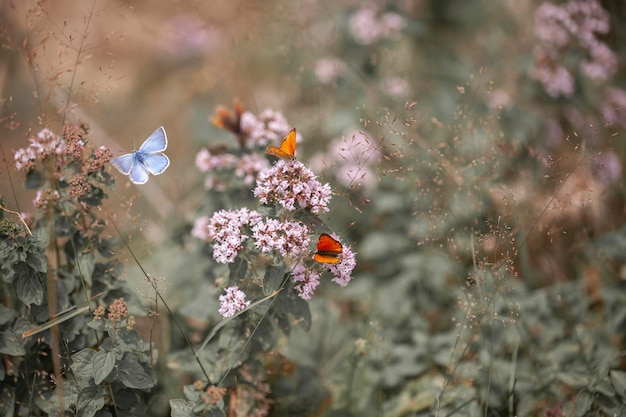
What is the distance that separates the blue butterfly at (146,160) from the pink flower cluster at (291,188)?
12.4 inches

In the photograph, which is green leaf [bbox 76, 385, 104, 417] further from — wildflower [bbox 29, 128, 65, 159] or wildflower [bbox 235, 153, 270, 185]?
wildflower [bbox 235, 153, 270, 185]

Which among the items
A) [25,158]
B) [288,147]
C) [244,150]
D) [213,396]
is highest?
[244,150]

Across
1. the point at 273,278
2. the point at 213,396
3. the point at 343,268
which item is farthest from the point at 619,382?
the point at 213,396

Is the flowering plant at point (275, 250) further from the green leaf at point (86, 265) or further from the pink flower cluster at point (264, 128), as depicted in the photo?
the pink flower cluster at point (264, 128)

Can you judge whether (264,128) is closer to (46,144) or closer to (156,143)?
(156,143)

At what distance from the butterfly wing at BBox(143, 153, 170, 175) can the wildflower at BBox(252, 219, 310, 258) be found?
333 mm

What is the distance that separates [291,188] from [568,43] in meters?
2.51

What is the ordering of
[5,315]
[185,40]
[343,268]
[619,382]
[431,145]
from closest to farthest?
1. [343,268]
2. [5,315]
3. [619,382]
4. [431,145]
5. [185,40]

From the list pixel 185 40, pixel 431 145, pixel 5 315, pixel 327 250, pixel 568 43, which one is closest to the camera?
pixel 327 250

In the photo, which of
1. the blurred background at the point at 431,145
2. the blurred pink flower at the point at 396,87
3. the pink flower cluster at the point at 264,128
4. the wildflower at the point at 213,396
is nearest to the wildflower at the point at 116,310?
the wildflower at the point at 213,396

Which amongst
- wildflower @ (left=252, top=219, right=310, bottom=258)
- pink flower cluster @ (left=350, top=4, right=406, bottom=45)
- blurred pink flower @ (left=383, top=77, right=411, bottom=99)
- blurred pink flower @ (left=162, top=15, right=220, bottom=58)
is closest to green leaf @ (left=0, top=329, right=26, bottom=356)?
wildflower @ (left=252, top=219, right=310, bottom=258)

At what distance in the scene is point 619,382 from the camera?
1.91 meters

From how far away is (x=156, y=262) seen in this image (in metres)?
2.74

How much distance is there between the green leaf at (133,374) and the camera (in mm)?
1663
